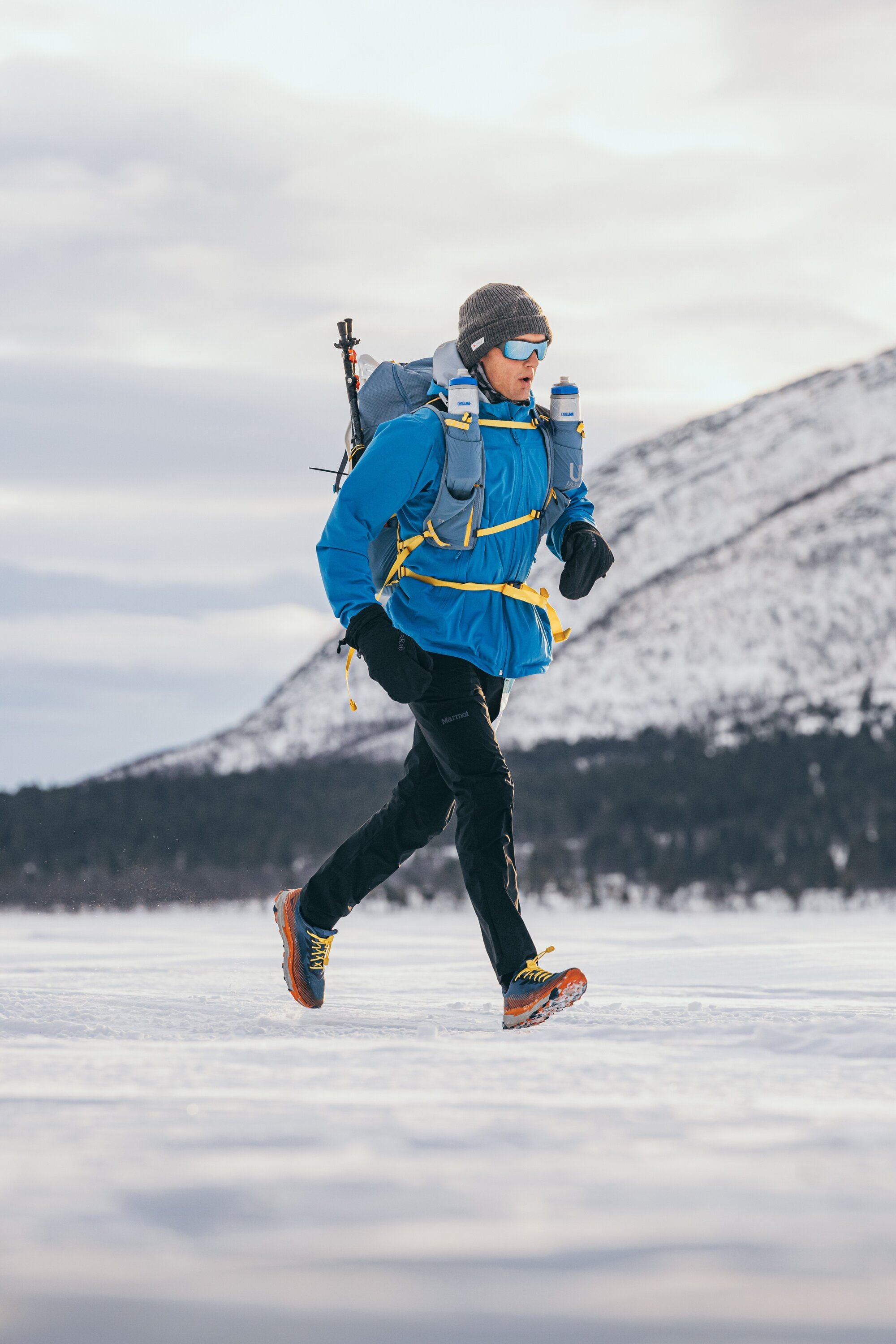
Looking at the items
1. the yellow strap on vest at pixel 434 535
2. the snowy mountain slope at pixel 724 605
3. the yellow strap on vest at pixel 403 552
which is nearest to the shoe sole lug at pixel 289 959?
the yellow strap on vest at pixel 403 552

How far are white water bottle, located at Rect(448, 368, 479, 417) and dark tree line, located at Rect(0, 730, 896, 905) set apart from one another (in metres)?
10.8

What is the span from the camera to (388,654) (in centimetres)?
397

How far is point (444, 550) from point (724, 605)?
1908 inches

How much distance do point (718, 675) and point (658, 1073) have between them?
152 ft

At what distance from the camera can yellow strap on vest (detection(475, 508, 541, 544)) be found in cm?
430

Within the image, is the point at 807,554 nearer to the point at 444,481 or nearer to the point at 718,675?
the point at 718,675

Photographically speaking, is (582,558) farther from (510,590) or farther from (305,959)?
(305,959)

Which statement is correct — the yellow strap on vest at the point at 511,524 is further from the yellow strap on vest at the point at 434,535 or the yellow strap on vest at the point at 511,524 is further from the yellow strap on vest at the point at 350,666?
the yellow strap on vest at the point at 350,666

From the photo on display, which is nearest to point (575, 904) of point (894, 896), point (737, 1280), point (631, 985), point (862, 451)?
point (894, 896)

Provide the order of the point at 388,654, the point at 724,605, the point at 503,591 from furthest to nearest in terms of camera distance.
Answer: the point at 724,605
the point at 503,591
the point at 388,654

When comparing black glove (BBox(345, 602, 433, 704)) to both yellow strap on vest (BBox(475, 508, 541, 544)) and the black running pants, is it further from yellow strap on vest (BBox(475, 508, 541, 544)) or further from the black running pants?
yellow strap on vest (BBox(475, 508, 541, 544))

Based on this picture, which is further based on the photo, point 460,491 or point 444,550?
point 444,550

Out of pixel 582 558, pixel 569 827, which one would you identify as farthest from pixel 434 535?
pixel 569 827

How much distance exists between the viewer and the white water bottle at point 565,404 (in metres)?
4.52
